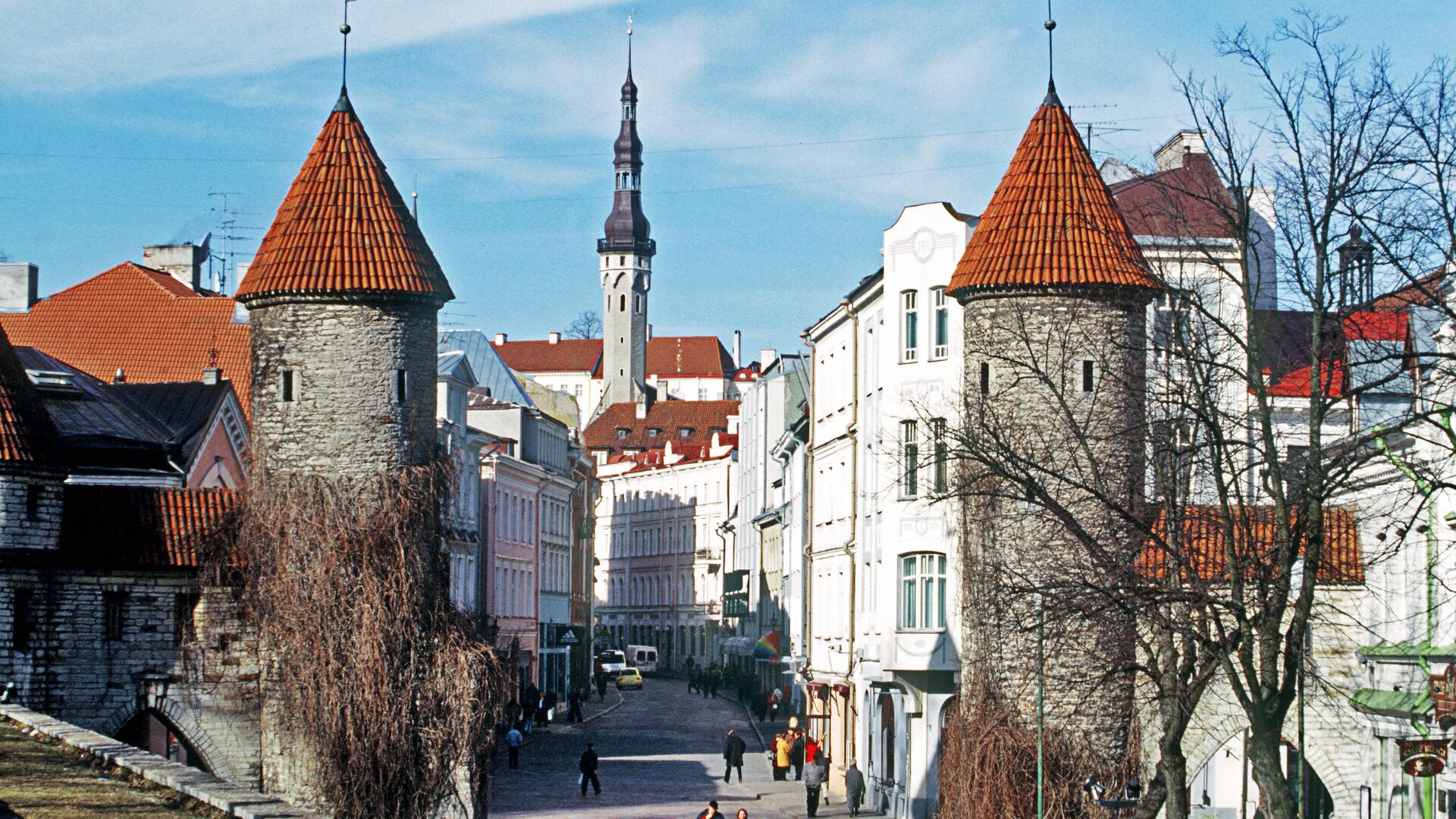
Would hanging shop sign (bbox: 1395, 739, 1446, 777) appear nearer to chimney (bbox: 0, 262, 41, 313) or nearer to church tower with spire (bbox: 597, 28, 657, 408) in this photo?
chimney (bbox: 0, 262, 41, 313)

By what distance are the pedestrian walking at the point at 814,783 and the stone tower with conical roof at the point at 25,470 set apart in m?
14.2

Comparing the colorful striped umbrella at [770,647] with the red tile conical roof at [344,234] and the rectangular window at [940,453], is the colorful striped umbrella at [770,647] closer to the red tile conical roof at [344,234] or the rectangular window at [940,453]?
the rectangular window at [940,453]

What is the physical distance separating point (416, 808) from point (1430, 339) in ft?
58.7

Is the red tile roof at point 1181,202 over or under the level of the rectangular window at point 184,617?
over

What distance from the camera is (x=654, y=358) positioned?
18425cm

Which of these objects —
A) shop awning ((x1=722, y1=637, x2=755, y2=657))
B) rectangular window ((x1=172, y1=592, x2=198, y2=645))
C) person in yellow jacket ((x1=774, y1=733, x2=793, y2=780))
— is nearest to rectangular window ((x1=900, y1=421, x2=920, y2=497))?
person in yellow jacket ((x1=774, y1=733, x2=793, y2=780))

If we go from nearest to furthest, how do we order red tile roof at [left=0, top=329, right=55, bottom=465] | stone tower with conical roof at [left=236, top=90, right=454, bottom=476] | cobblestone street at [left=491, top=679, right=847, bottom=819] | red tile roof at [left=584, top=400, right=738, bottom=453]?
red tile roof at [left=0, top=329, right=55, bottom=465], stone tower with conical roof at [left=236, top=90, right=454, bottom=476], cobblestone street at [left=491, top=679, right=847, bottom=819], red tile roof at [left=584, top=400, right=738, bottom=453]

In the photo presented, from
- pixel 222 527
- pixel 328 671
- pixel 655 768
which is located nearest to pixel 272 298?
pixel 222 527

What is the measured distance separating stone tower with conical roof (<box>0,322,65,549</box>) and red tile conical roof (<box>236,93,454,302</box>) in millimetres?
4241

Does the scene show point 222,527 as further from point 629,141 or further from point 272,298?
point 629,141

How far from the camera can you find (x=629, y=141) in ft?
524

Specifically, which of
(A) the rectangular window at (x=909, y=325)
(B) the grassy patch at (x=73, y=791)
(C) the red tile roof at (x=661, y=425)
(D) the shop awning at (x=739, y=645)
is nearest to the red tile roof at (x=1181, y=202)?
(A) the rectangular window at (x=909, y=325)

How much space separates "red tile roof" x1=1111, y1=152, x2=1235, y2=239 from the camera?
1043 inches

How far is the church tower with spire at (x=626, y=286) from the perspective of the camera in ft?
539
